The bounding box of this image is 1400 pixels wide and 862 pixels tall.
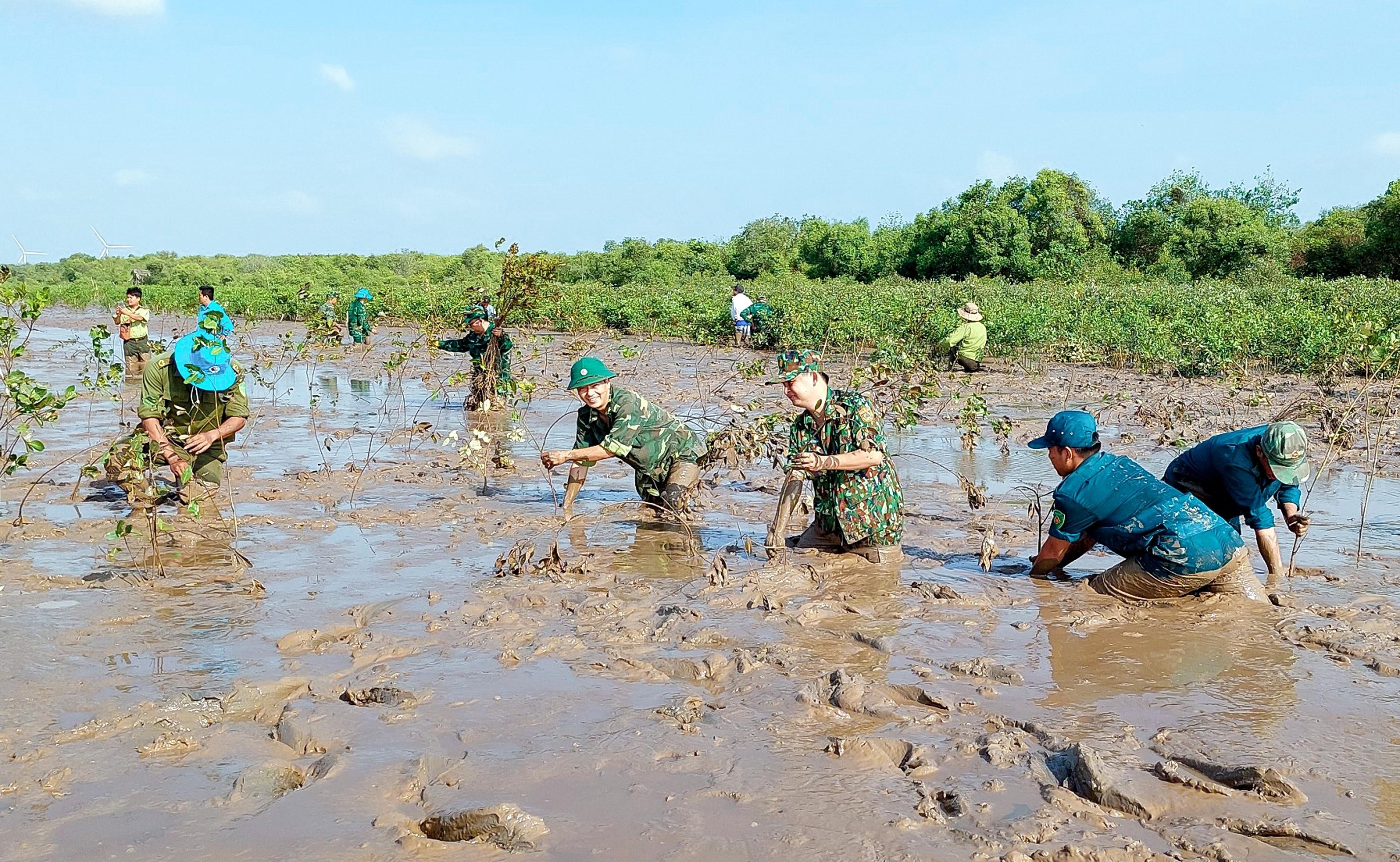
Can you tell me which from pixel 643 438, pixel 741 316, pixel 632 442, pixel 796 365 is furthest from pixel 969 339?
pixel 796 365

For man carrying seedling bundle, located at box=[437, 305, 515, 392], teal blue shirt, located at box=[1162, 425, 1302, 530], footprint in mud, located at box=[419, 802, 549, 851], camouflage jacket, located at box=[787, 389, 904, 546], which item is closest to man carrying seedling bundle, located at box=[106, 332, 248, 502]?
camouflage jacket, located at box=[787, 389, 904, 546]

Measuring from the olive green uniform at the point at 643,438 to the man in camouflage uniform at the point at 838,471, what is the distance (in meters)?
1.05

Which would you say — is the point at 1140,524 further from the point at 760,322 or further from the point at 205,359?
the point at 760,322

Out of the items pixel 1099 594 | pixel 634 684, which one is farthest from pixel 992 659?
pixel 634 684

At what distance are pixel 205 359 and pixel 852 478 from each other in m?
3.86

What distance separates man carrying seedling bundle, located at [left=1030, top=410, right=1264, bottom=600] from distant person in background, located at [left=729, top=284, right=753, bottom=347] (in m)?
16.1

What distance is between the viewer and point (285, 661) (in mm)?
4184

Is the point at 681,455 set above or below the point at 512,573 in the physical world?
above

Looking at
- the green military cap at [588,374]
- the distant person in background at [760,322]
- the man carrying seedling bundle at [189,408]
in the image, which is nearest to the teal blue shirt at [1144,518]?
the green military cap at [588,374]

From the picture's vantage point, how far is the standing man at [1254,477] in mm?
4832

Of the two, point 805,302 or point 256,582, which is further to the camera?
point 805,302

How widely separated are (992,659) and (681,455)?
2.79 m

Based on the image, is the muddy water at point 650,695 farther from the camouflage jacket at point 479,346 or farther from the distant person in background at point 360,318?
the distant person in background at point 360,318

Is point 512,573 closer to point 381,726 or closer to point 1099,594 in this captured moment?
point 381,726
